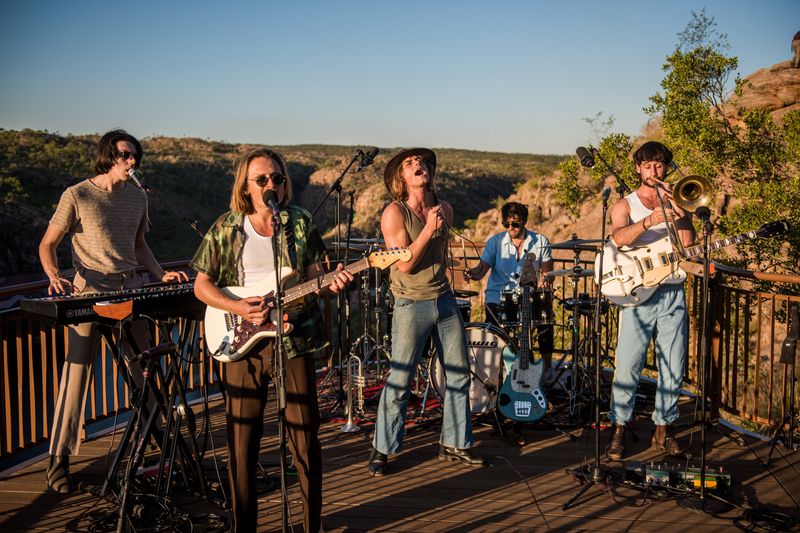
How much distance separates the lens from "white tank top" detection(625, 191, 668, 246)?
193 inches

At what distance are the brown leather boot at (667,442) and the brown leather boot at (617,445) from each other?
0.29 metres

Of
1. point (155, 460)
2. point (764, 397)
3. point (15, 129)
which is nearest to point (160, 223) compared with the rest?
point (15, 129)

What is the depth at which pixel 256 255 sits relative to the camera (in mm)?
3365

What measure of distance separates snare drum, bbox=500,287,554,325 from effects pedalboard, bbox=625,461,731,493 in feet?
6.19

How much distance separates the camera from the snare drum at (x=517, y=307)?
613cm

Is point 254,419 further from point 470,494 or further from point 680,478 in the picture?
point 680,478

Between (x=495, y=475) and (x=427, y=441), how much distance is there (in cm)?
86

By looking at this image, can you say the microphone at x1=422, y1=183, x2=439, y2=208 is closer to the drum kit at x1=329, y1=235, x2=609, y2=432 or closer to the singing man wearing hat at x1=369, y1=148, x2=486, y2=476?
the singing man wearing hat at x1=369, y1=148, x2=486, y2=476

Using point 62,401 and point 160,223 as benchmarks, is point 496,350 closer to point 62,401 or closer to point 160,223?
point 62,401

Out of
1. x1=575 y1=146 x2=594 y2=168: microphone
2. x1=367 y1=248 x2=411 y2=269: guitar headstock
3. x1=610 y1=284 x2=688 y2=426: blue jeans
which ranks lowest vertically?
x1=610 y1=284 x2=688 y2=426: blue jeans

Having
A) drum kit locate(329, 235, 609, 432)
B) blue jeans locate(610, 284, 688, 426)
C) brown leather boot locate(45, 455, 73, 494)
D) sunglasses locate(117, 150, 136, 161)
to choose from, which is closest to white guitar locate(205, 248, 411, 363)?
sunglasses locate(117, 150, 136, 161)

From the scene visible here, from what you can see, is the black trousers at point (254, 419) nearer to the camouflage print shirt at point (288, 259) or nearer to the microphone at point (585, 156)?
the camouflage print shirt at point (288, 259)

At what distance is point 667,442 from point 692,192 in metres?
1.93

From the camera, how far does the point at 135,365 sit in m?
4.66
